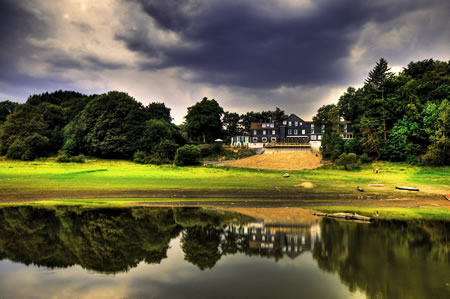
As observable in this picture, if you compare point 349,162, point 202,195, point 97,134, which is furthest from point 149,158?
point 349,162

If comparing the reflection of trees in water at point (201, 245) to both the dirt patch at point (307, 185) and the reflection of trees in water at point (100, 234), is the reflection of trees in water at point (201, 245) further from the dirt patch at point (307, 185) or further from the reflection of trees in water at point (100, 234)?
the dirt patch at point (307, 185)

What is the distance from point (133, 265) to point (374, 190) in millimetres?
30333

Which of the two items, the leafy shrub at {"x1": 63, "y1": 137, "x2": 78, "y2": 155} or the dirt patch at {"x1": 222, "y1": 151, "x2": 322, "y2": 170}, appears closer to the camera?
the dirt patch at {"x1": 222, "y1": 151, "x2": 322, "y2": 170}

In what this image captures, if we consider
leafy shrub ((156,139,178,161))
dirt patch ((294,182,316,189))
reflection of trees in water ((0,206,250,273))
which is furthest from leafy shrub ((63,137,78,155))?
dirt patch ((294,182,316,189))

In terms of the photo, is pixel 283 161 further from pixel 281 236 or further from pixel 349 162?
pixel 281 236

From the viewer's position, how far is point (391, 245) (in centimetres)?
1574

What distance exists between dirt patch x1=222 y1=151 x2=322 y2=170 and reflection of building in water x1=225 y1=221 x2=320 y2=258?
4691cm

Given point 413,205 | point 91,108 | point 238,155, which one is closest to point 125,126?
point 91,108

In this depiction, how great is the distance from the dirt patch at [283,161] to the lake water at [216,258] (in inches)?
1830

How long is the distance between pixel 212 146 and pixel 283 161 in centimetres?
2143

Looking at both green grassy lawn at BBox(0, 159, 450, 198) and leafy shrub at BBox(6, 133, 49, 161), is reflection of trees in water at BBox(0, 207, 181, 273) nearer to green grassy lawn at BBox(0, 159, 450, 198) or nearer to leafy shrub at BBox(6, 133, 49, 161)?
green grassy lawn at BBox(0, 159, 450, 198)

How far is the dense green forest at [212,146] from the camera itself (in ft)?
189

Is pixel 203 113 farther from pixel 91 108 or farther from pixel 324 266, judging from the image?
pixel 324 266

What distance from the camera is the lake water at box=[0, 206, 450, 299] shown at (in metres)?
10.4
